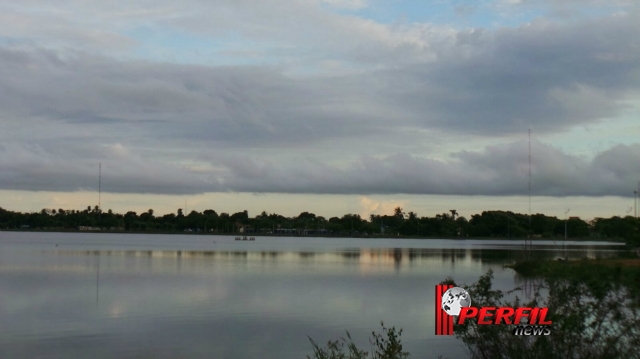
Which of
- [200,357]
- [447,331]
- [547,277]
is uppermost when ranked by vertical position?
[547,277]

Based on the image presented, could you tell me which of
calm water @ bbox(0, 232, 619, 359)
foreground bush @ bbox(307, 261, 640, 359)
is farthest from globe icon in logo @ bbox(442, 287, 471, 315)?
calm water @ bbox(0, 232, 619, 359)

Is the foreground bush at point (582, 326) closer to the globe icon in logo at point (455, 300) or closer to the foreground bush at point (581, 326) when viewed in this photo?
the foreground bush at point (581, 326)

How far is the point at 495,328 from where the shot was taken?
14570mm

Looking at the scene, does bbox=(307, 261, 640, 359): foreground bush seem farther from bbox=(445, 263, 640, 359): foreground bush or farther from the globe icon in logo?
the globe icon in logo

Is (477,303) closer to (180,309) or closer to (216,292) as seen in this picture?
(180,309)

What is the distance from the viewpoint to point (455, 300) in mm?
14844

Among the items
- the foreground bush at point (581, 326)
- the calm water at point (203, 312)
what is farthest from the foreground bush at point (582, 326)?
the calm water at point (203, 312)

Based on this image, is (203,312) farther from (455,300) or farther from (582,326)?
(582,326)

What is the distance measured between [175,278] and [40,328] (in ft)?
78.4

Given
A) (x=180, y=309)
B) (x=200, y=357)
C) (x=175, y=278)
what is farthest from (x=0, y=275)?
(x=200, y=357)

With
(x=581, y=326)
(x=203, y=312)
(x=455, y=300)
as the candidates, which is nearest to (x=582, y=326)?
(x=581, y=326)

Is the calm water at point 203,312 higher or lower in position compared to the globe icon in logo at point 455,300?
lower

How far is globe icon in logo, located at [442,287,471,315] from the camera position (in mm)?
14664

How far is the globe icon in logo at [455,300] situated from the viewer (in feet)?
48.1
